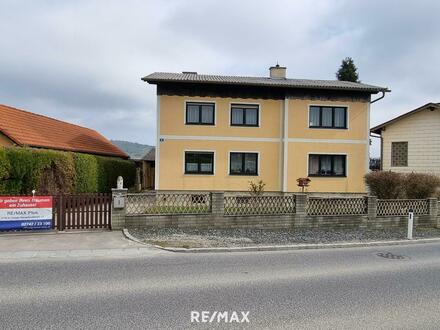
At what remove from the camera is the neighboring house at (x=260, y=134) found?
18.5 m

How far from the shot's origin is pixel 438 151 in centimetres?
1856

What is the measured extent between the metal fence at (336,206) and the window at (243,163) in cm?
756

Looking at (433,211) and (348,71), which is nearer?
(433,211)

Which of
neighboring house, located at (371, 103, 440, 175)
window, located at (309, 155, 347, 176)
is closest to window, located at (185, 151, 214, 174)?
window, located at (309, 155, 347, 176)

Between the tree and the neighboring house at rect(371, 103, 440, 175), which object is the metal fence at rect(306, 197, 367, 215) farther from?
the tree

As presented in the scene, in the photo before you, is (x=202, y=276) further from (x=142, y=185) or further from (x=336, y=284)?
(x=142, y=185)

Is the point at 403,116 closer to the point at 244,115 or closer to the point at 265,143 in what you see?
the point at 265,143

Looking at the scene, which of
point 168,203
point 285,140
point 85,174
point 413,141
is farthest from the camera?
point 413,141

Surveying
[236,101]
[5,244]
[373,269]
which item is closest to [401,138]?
[236,101]

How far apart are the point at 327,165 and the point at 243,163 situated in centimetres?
507

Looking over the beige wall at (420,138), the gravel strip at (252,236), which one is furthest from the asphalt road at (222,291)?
the beige wall at (420,138)

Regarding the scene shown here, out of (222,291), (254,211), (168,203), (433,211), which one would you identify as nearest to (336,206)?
(254,211)

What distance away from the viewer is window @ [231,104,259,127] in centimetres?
1919

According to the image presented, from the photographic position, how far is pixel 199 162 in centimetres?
1888
